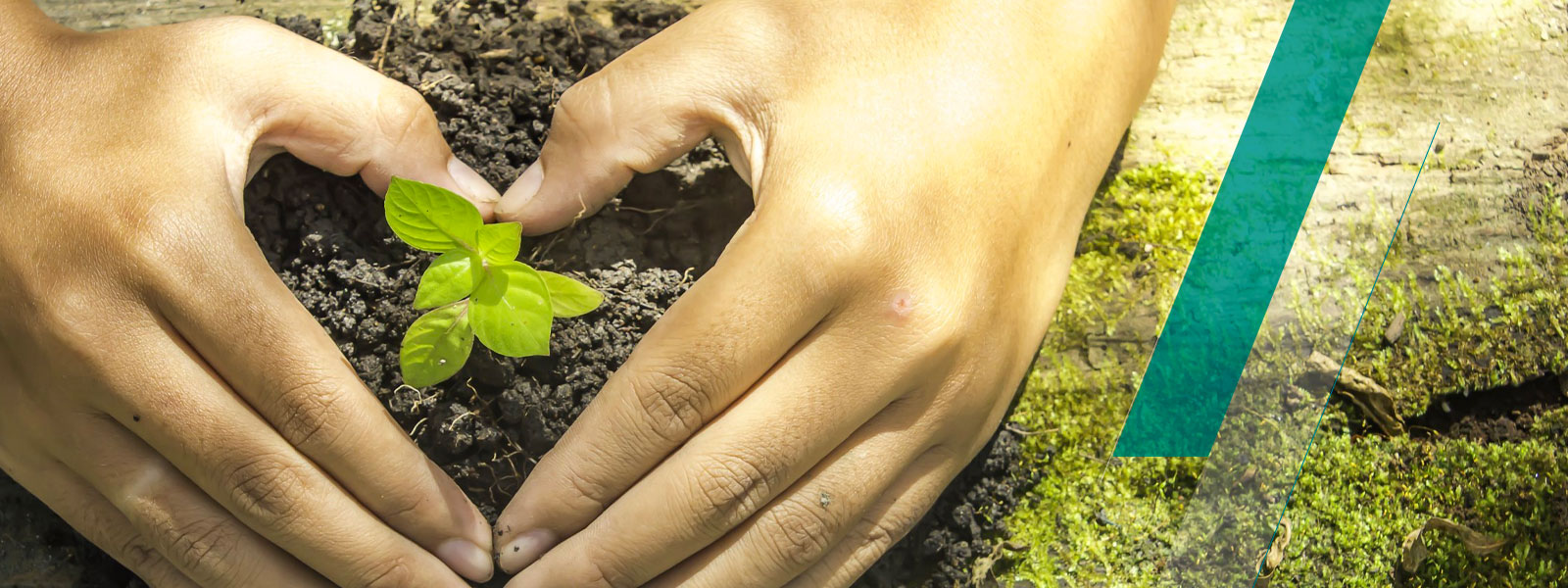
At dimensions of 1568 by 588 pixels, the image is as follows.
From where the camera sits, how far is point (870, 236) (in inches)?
62.0

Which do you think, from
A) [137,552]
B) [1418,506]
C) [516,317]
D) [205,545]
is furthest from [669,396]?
[1418,506]

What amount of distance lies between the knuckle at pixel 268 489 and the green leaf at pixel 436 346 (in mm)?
226

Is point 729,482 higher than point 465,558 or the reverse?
higher

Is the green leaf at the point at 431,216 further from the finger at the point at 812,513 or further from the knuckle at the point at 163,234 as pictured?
the finger at the point at 812,513

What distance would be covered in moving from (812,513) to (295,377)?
2.76 feet

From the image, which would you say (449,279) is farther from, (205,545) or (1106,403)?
(1106,403)

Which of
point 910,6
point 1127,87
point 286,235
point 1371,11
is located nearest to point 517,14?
point 286,235

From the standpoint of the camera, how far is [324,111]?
1614 mm

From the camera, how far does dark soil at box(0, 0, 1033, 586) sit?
69.9 inches

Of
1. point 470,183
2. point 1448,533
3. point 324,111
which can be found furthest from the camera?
point 1448,533

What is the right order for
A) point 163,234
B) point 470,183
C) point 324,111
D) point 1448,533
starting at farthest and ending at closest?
point 1448,533 → point 470,183 → point 324,111 → point 163,234

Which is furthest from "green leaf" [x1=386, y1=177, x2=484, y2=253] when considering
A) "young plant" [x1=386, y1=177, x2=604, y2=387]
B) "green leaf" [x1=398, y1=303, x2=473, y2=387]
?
"green leaf" [x1=398, y1=303, x2=473, y2=387]

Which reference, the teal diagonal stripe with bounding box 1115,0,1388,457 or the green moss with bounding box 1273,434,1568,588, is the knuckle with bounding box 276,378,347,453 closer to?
the teal diagonal stripe with bounding box 1115,0,1388,457

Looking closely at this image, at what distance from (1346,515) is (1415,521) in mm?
123
